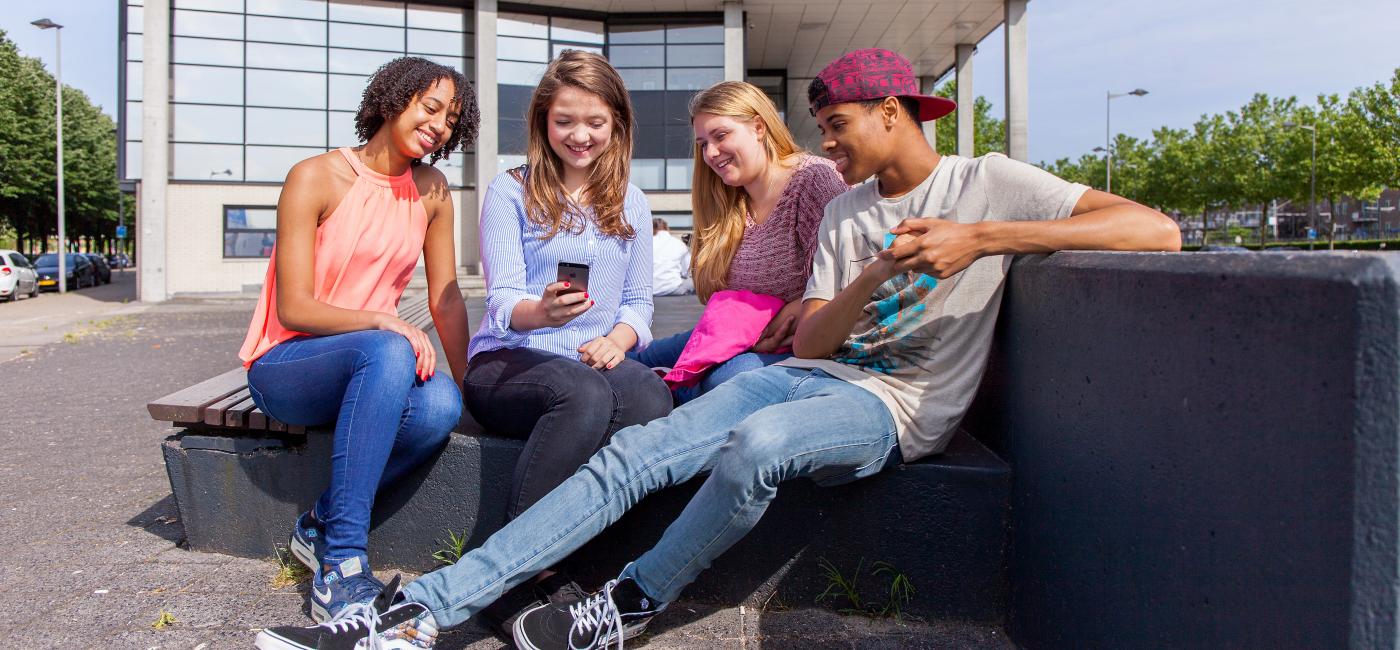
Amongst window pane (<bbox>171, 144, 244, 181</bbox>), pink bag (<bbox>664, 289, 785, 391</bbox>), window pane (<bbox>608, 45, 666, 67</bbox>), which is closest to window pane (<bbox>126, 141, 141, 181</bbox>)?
window pane (<bbox>171, 144, 244, 181</bbox>)

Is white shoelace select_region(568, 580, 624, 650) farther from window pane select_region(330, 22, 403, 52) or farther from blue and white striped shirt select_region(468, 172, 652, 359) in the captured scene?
window pane select_region(330, 22, 403, 52)

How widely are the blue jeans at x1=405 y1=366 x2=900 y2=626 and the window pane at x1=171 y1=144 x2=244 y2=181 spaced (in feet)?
82.2

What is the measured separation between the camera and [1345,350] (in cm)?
129

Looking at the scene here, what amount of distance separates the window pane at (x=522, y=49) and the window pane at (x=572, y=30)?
0.39 meters

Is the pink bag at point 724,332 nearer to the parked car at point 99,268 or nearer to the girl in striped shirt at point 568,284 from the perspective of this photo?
the girl in striped shirt at point 568,284

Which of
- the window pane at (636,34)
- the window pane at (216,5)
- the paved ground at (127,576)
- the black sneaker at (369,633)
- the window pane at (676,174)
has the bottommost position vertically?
the paved ground at (127,576)

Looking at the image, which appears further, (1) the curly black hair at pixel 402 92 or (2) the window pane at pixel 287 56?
(2) the window pane at pixel 287 56

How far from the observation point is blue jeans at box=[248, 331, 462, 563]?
2.67m

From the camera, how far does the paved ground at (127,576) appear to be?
2.61m

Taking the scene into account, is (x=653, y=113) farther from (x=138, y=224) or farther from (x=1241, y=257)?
(x=1241, y=257)

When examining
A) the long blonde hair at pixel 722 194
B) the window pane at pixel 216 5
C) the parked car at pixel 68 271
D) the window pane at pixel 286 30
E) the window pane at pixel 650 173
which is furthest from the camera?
the parked car at pixel 68 271

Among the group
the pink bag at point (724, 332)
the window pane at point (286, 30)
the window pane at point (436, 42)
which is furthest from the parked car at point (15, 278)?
the pink bag at point (724, 332)

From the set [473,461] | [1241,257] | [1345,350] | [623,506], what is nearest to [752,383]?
[623,506]

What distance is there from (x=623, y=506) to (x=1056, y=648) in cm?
113
